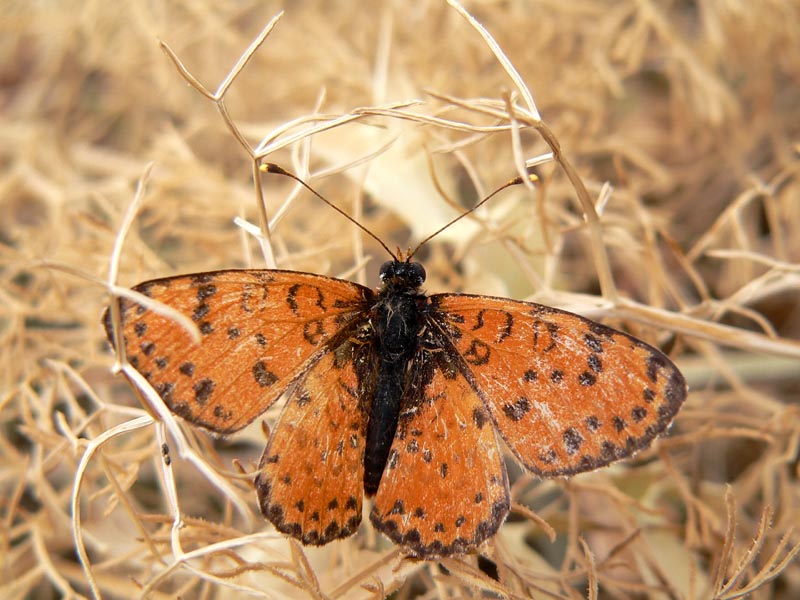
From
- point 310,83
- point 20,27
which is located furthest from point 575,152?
point 20,27

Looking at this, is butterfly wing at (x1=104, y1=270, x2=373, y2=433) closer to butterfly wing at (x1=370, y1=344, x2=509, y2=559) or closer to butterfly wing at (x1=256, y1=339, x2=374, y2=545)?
butterfly wing at (x1=256, y1=339, x2=374, y2=545)

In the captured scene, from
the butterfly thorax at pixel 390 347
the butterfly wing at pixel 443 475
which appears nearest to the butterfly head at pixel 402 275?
the butterfly thorax at pixel 390 347

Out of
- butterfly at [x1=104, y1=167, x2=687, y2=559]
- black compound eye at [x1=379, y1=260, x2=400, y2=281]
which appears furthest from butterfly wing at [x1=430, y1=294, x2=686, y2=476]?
black compound eye at [x1=379, y1=260, x2=400, y2=281]

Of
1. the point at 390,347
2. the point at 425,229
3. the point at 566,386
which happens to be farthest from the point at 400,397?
the point at 425,229

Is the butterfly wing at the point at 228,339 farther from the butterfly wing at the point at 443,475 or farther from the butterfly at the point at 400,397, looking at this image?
the butterfly wing at the point at 443,475

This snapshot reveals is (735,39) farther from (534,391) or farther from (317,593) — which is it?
(317,593)

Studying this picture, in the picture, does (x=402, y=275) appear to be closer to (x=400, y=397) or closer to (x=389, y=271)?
(x=389, y=271)

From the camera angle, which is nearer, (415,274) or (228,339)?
(228,339)
